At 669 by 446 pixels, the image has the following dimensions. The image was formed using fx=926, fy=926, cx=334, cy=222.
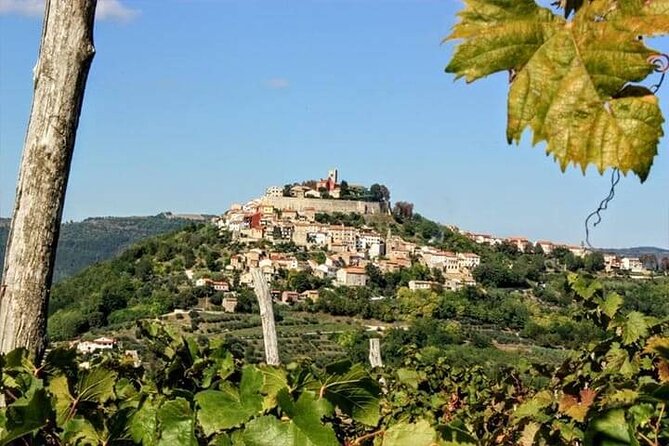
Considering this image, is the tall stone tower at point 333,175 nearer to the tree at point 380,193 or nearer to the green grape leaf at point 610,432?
the tree at point 380,193

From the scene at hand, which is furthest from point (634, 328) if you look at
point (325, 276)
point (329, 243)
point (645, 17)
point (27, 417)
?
point (329, 243)

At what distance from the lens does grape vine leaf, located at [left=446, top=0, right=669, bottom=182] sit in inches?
25.1

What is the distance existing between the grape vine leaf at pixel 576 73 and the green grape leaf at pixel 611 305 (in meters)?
2.74

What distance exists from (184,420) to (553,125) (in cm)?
102

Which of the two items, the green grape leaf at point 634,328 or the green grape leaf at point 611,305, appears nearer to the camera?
the green grape leaf at point 634,328

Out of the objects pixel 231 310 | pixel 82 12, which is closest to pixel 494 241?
pixel 231 310

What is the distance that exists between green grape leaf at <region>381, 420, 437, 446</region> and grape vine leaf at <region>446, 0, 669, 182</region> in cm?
79

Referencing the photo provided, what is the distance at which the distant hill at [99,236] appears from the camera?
113 metres

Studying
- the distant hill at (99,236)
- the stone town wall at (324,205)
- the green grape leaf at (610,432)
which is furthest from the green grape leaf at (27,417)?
the distant hill at (99,236)

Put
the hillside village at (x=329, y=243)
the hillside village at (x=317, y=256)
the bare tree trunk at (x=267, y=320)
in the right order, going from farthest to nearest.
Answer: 1. the hillside village at (x=329, y=243)
2. the hillside village at (x=317, y=256)
3. the bare tree trunk at (x=267, y=320)

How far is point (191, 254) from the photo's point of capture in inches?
2557

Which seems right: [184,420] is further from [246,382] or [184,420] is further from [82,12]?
[82,12]

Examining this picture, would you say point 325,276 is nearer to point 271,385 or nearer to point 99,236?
point 271,385

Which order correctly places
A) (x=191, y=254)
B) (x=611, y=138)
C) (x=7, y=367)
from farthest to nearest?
(x=191, y=254), (x=7, y=367), (x=611, y=138)
